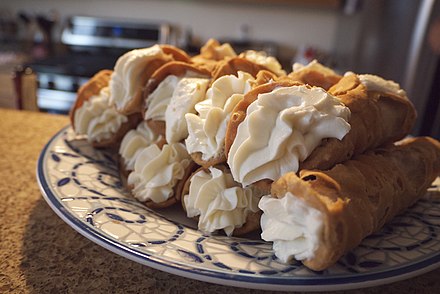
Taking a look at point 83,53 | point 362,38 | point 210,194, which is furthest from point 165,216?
point 83,53

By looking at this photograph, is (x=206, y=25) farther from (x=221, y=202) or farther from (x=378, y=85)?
(x=221, y=202)

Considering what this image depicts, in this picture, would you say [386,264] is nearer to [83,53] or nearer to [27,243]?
[27,243]

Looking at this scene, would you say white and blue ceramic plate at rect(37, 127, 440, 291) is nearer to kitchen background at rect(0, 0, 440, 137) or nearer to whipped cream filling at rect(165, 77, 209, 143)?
whipped cream filling at rect(165, 77, 209, 143)

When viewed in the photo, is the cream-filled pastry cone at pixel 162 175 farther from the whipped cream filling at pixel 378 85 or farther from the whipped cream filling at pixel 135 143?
the whipped cream filling at pixel 378 85

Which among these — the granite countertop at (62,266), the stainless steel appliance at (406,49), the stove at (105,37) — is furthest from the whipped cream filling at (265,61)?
the stove at (105,37)

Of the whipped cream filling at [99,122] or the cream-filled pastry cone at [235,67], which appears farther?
the whipped cream filling at [99,122]

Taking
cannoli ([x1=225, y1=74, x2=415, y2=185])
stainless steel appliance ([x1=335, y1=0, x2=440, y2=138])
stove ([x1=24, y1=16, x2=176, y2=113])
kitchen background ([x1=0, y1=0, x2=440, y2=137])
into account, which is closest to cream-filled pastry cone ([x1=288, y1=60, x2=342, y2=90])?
cannoli ([x1=225, y1=74, x2=415, y2=185])
